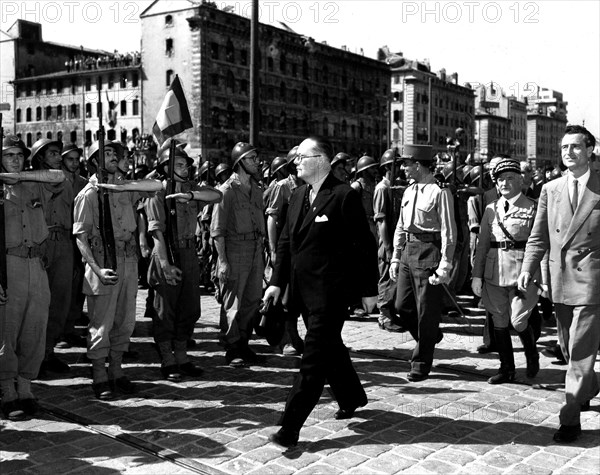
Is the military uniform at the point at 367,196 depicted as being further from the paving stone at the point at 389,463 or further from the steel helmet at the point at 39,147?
the paving stone at the point at 389,463

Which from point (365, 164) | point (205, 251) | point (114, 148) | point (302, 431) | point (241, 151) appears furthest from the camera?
point (205, 251)

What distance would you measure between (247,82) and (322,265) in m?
65.6

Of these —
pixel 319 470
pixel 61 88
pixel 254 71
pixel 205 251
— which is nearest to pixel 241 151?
pixel 319 470

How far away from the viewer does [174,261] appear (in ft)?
24.2

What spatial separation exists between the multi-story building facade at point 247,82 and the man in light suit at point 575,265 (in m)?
52.4

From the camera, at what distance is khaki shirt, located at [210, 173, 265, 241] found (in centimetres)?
798

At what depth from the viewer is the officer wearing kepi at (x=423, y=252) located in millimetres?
7301

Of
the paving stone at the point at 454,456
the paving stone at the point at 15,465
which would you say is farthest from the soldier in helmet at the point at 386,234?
the paving stone at the point at 15,465

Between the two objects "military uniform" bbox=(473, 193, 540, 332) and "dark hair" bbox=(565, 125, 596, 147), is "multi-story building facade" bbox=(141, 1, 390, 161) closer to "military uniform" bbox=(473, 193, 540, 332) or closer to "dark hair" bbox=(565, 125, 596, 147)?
"military uniform" bbox=(473, 193, 540, 332)

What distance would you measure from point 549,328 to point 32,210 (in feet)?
22.3

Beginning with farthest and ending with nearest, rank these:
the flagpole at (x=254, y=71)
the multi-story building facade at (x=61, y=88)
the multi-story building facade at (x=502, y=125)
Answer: the multi-story building facade at (x=502, y=125) → the multi-story building facade at (x=61, y=88) → the flagpole at (x=254, y=71)

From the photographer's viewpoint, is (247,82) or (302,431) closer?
(302,431)

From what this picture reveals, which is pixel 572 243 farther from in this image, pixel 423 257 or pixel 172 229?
pixel 172 229

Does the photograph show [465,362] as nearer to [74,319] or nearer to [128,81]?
[74,319]
